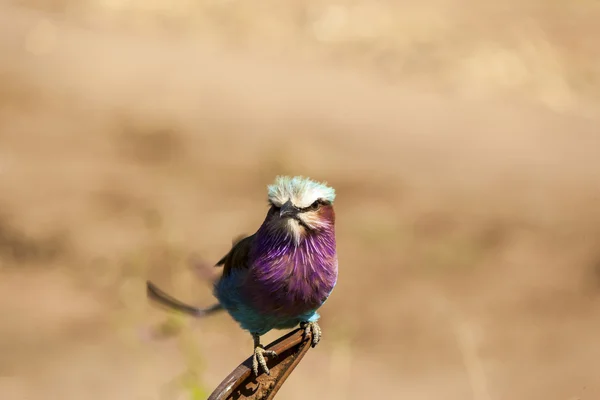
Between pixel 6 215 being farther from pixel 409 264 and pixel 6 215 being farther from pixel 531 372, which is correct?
pixel 531 372

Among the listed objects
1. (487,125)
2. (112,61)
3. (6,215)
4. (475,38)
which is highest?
(475,38)

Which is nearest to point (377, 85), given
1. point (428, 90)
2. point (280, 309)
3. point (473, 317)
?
point (428, 90)

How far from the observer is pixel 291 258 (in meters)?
2.03

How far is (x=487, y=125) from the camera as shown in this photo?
6387mm

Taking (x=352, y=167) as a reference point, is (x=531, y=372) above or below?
below

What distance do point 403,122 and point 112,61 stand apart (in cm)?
208

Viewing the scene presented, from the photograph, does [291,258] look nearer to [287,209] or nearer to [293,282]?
[293,282]

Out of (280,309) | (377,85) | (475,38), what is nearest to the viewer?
(280,309)

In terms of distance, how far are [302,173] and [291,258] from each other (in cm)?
358

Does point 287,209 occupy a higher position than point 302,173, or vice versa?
point 302,173

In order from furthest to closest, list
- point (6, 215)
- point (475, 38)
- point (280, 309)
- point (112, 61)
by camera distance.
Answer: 1. point (475, 38)
2. point (112, 61)
3. point (6, 215)
4. point (280, 309)

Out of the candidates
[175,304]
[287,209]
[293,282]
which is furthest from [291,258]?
[175,304]

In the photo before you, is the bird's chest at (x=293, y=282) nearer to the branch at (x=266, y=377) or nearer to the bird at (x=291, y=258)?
the bird at (x=291, y=258)

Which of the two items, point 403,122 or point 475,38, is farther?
point 475,38
